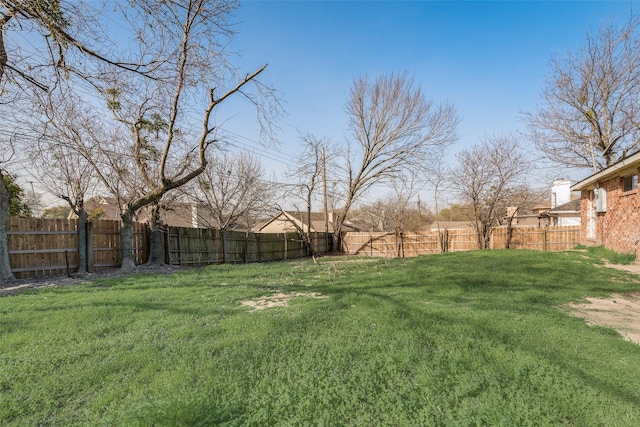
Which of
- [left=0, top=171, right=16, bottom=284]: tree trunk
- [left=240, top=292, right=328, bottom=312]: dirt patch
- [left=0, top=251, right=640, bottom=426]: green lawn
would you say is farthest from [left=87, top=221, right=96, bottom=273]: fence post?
[left=240, top=292, right=328, bottom=312]: dirt patch

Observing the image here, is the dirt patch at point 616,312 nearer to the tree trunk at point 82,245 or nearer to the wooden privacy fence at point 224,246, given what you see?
the wooden privacy fence at point 224,246

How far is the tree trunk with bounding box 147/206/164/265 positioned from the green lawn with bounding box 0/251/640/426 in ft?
21.1

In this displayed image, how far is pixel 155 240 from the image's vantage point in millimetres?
11219

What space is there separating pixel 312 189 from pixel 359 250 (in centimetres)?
599

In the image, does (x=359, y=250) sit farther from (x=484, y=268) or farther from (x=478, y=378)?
(x=478, y=378)

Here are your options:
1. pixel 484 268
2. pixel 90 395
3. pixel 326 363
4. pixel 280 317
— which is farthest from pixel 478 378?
pixel 484 268

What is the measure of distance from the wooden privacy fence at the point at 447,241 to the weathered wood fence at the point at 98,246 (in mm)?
7581

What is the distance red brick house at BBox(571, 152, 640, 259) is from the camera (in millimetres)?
8672

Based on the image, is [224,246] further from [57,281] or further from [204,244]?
[57,281]

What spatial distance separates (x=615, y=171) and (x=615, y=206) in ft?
3.91

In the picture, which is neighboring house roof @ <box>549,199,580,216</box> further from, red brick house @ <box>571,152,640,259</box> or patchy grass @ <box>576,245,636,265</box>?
patchy grass @ <box>576,245,636,265</box>

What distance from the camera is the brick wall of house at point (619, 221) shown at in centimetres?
866

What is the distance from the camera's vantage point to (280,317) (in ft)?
12.7

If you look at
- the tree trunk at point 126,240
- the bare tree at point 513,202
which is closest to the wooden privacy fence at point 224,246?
the tree trunk at point 126,240
